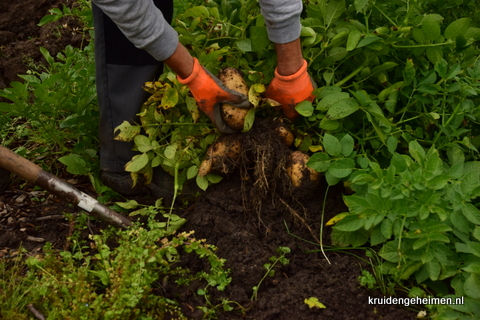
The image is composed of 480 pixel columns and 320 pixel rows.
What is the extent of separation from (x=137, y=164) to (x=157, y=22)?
711 millimetres

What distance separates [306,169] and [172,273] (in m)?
0.72

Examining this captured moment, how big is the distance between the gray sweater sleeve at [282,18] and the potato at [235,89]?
0.86 feet

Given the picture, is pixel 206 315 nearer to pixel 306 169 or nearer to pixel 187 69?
pixel 306 169

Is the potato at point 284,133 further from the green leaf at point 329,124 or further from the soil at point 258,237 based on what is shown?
the green leaf at point 329,124

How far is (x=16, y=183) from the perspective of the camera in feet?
8.66

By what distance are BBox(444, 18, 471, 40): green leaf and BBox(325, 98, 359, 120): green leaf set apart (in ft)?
1.70

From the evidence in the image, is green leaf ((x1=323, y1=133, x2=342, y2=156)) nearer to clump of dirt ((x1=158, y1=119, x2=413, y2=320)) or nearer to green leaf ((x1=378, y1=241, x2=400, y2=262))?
clump of dirt ((x1=158, y1=119, x2=413, y2=320))

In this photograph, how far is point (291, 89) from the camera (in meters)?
2.12

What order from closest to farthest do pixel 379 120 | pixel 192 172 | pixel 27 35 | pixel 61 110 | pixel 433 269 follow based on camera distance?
pixel 433 269 < pixel 379 120 < pixel 192 172 < pixel 61 110 < pixel 27 35

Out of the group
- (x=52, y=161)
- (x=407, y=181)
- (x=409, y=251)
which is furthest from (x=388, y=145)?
(x=52, y=161)

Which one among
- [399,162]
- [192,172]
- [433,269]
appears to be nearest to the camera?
[433,269]

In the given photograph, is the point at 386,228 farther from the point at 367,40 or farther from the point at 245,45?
the point at 245,45

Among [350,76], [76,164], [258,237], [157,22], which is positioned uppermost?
[157,22]

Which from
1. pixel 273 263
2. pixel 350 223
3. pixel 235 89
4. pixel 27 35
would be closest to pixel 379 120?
pixel 350 223
